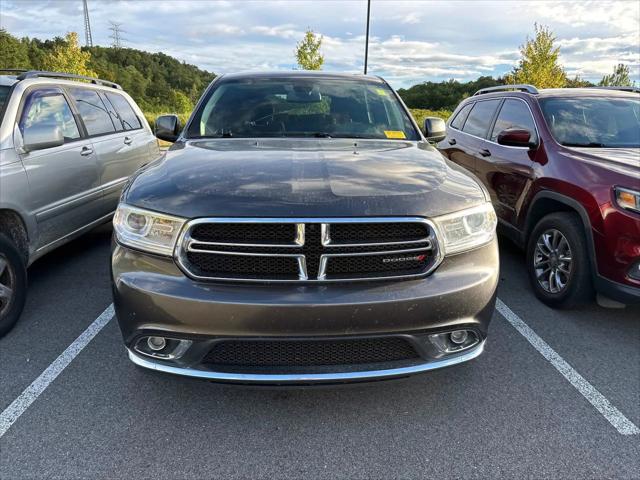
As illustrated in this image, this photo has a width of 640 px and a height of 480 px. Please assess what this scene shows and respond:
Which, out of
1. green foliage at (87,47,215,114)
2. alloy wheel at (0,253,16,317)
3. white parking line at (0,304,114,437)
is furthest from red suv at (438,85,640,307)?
green foliage at (87,47,215,114)

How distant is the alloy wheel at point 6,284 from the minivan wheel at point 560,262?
13.8ft

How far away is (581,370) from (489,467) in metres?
1.25

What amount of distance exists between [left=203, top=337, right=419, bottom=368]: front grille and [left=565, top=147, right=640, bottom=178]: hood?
238 centimetres

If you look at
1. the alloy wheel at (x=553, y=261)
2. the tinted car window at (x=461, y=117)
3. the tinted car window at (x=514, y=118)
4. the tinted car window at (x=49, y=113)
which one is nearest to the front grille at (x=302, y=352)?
the alloy wheel at (x=553, y=261)

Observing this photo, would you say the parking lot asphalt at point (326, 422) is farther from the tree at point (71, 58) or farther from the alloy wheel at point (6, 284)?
the tree at point (71, 58)

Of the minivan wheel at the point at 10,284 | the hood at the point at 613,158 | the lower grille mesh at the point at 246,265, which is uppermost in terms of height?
the hood at the point at 613,158

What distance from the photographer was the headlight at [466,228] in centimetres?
230

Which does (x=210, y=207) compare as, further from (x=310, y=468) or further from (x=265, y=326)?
(x=310, y=468)

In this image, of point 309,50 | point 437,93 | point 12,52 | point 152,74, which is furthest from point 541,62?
point 152,74

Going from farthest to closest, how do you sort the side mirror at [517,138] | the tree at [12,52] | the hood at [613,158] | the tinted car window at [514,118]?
the tree at [12,52], the tinted car window at [514,118], the side mirror at [517,138], the hood at [613,158]

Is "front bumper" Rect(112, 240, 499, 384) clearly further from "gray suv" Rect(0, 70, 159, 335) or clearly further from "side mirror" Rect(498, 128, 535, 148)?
"side mirror" Rect(498, 128, 535, 148)

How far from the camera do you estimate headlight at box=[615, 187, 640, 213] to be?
10.6 feet

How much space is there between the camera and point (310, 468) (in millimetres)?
2225

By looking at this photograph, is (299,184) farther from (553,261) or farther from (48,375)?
(553,261)
